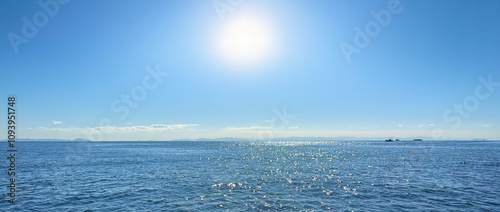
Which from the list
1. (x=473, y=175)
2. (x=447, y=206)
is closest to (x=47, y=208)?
(x=447, y=206)

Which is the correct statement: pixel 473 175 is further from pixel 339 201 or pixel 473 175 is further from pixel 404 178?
pixel 339 201

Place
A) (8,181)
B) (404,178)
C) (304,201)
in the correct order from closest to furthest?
(304,201) < (8,181) < (404,178)

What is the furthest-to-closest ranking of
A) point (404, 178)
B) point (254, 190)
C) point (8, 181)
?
point (404, 178) → point (8, 181) → point (254, 190)

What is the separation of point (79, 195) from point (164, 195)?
11.7 meters

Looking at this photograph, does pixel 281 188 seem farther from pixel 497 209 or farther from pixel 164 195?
pixel 497 209

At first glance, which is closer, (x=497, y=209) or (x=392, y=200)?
(x=497, y=209)

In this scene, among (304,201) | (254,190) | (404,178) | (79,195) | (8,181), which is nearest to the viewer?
(304,201)

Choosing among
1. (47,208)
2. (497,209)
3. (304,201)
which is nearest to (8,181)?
(47,208)

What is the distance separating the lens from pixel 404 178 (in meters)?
44.0

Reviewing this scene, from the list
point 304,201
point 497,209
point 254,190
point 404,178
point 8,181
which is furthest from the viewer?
point 404,178

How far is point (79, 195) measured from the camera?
106ft

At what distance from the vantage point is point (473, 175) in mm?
46688

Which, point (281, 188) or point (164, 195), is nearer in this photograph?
point (164, 195)

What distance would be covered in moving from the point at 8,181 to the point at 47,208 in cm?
2293
